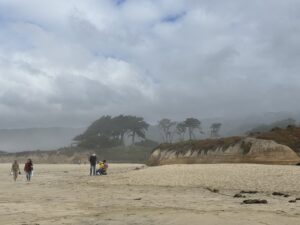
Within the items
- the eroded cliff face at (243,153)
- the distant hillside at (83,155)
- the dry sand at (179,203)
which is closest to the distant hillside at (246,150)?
the eroded cliff face at (243,153)

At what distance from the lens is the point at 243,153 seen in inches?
1521

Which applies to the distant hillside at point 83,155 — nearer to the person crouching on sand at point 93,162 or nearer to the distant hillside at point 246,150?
the distant hillside at point 246,150

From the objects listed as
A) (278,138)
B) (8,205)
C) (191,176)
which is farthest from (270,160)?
(8,205)

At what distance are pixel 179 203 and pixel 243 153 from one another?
77.1 ft

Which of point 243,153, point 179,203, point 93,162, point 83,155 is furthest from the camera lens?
point 83,155

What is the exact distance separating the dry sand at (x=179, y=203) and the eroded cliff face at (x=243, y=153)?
905cm

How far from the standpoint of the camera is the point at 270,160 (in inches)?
1422

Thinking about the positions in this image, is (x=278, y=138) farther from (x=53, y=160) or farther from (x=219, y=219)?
(x=53, y=160)

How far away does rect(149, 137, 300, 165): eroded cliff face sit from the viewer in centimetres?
3616

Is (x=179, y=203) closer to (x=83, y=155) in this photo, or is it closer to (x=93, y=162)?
(x=93, y=162)

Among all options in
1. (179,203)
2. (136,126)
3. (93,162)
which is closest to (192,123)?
(136,126)

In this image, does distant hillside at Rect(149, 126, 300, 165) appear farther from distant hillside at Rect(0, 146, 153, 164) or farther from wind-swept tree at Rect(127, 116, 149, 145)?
wind-swept tree at Rect(127, 116, 149, 145)

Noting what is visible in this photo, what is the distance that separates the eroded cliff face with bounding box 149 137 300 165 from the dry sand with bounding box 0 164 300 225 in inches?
356

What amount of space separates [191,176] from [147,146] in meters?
100
